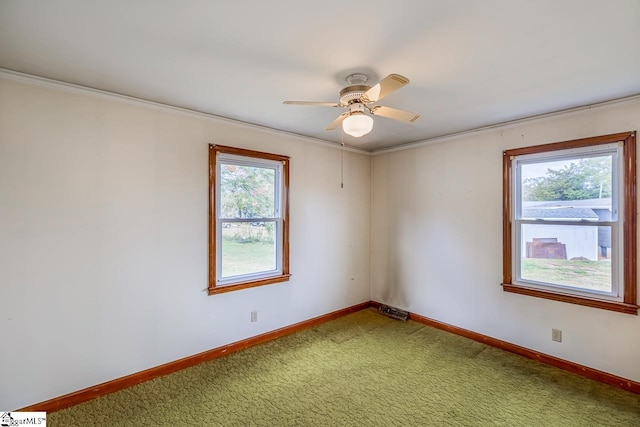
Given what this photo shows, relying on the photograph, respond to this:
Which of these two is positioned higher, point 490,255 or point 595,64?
point 595,64

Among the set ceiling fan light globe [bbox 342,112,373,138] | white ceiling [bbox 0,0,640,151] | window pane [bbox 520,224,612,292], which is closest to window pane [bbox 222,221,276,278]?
white ceiling [bbox 0,0,640,151]

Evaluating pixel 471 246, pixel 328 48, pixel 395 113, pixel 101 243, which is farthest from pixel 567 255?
pixel 101 243

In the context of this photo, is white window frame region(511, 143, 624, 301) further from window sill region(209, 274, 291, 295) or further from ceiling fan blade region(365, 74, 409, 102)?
window sill region(209, 274, 291, 295)

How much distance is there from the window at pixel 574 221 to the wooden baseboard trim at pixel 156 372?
2590 mm

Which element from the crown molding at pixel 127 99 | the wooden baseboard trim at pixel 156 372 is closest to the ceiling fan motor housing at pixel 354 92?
the crown molding at pixel 127 99

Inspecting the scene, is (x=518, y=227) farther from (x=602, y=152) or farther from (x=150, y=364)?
(x=150, y=364)

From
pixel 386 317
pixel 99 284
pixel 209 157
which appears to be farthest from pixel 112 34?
pixel 386 317

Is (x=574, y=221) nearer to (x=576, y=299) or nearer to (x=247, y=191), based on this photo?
(x=576, y=299)

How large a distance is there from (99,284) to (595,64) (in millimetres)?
4015

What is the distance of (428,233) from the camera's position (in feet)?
12.9

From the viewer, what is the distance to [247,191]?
333 centimetres

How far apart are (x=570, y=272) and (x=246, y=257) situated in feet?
10.9

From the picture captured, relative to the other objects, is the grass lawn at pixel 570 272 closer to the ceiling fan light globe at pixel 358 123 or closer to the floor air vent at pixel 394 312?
the floor air vent at pixel 394 312

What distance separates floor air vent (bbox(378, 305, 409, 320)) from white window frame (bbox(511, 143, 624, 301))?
58.0 inches
